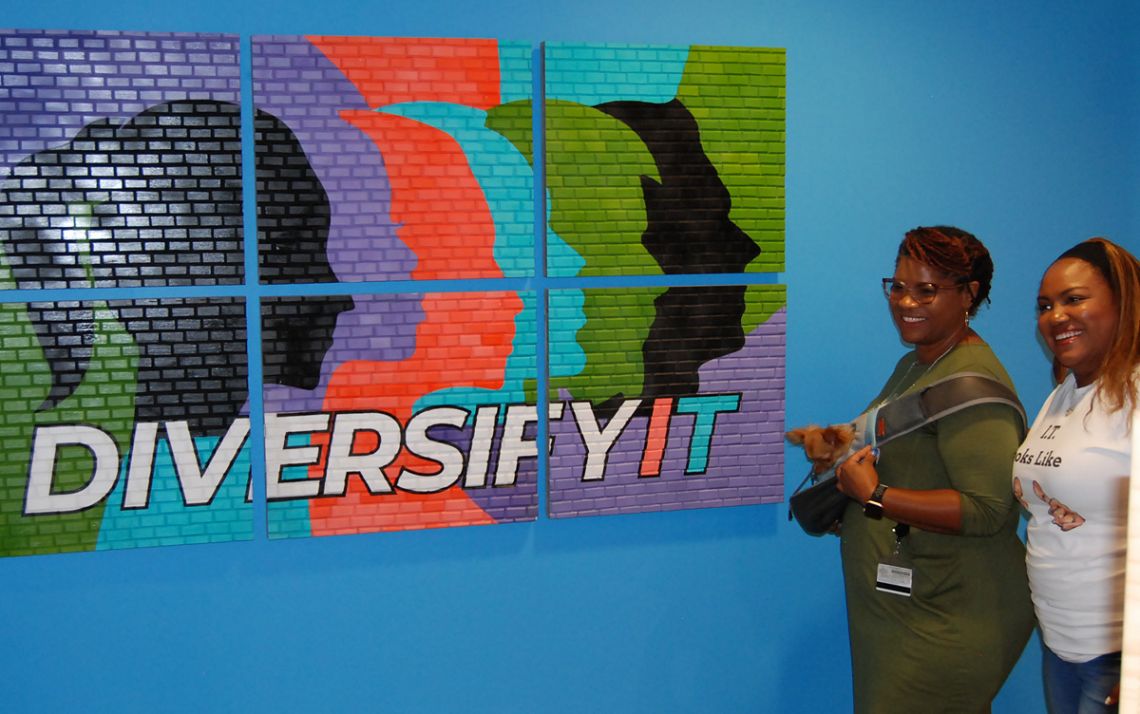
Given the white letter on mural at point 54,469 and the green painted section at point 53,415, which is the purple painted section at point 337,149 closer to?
the green painted section at point 53,415

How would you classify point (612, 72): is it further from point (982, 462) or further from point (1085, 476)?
point (1085, 476)

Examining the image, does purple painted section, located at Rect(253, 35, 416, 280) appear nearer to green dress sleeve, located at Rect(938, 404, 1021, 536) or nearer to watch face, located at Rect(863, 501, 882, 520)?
watch face, located at Rect(863, 501, 882, 520)

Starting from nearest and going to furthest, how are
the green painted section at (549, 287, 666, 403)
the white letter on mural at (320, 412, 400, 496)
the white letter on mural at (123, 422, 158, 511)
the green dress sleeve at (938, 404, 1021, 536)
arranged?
the green dress sleeve at (938, 404, 1021, 536), the white letter on mural at (123, 422, 158, 511), the white letter on mural at (320, 412, 400, 496), the green painted section at (549, 287, 666, 403)

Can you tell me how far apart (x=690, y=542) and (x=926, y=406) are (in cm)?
81

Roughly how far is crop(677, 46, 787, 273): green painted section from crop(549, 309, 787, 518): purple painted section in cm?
25

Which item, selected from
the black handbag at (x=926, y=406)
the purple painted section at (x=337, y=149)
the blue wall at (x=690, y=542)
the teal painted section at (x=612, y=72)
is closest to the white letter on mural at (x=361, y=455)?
the blue wall at (x=690, y=542)

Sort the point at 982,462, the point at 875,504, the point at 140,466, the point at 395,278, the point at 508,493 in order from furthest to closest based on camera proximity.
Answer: the point at 508,493 → the point at 395,278 → the point at 140,466 → the point at 875,504 → the point at 982,462

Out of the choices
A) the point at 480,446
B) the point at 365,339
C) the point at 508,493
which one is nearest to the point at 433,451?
the point at 480,446

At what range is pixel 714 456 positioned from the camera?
259cm

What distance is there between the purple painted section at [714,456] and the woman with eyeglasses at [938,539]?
39 centimetres

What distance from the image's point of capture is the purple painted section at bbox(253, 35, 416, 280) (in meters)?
2.26

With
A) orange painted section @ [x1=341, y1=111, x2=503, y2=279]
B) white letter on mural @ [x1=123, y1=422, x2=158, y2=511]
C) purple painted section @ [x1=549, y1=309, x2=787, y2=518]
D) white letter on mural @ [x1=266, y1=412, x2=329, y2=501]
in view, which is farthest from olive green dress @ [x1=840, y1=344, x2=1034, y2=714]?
white letter on mural @ [x1=123, y1=422, x2=158, y2=511]

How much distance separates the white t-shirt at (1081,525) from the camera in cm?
179

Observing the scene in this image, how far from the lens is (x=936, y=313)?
2.19m
